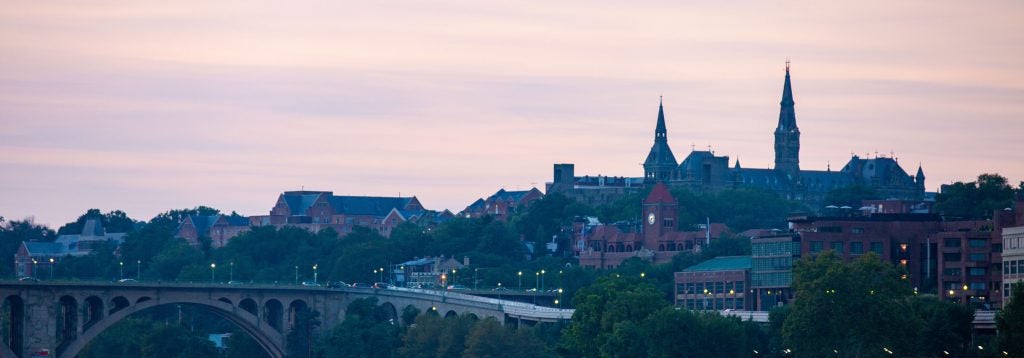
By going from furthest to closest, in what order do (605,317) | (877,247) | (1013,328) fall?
(877,247)
(605,317)
(1013,328)

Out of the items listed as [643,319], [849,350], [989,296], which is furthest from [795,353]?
[989,296]

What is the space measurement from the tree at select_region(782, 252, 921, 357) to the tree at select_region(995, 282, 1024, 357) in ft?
33.1

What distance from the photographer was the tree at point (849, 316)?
151750 mm

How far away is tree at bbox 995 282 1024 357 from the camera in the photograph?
138 meters

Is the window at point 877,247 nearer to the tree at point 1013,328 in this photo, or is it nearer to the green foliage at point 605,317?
the green foliage at point 605,317

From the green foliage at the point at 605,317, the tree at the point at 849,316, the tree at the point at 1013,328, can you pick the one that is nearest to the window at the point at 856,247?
the green foliage at the point at 605,317

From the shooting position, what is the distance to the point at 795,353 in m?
156

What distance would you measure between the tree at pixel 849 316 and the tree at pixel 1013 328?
10101 mm

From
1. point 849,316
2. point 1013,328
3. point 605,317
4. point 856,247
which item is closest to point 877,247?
point 856,247

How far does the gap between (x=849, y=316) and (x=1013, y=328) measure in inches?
654

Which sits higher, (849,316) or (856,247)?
(856,247)

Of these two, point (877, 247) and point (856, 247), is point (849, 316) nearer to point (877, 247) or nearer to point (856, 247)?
point (877, 247)

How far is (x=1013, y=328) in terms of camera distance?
13938cm

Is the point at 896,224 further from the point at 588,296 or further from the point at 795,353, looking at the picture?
the point at 795,353
